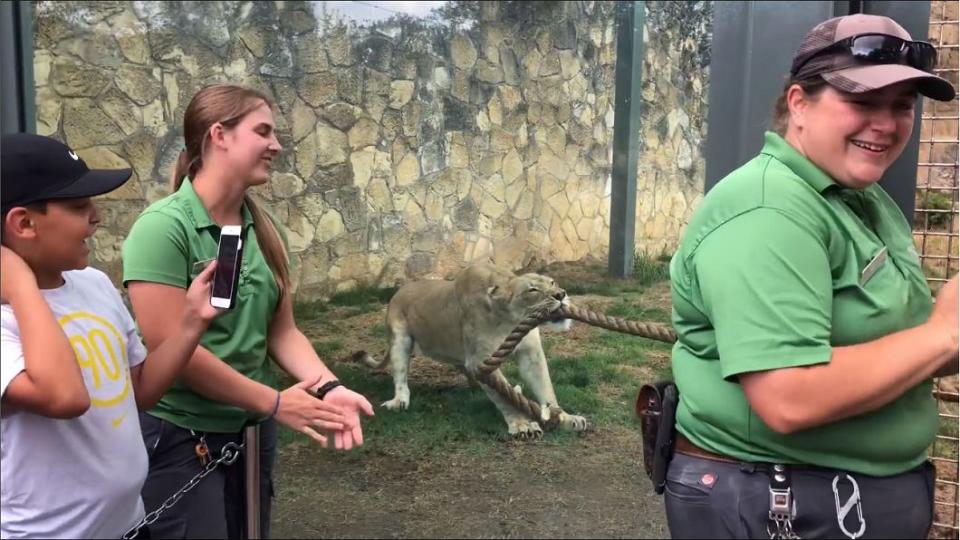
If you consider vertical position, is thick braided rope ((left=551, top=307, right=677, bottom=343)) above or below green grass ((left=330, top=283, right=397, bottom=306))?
below

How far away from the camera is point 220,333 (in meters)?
2.00

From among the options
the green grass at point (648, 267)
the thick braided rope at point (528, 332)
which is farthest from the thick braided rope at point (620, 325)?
the green grass at point (648, 267)

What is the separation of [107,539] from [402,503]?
1.89 meters

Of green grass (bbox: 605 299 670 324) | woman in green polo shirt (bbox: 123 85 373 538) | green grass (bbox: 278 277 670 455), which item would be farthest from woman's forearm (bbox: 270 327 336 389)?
green grass (bbox: 605 299 670 324)

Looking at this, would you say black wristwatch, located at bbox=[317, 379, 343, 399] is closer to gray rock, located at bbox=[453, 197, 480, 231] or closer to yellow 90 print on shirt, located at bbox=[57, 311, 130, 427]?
yellow 90 print on shirt, located at bbox=[57, 311, 130, 427]

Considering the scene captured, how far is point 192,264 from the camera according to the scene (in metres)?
1.92

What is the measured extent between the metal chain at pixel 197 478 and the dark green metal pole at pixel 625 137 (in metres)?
1.79

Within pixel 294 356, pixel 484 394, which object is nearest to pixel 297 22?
pixel 484 394

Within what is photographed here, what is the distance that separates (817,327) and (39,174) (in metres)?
1.23

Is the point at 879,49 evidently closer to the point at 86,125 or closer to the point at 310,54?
the point at 310,54

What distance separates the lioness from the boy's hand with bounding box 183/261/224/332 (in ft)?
5.82

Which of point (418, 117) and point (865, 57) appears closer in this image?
point (865, 57)

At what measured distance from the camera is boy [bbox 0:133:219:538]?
52.2 inches

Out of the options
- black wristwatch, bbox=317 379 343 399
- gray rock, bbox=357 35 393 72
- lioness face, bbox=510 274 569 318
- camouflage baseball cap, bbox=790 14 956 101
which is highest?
gray rock, bbox=357 35 393 72
